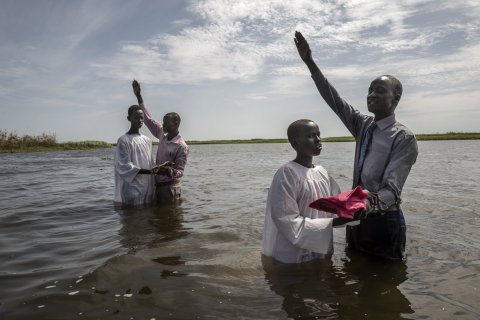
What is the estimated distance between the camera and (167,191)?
8.21 m

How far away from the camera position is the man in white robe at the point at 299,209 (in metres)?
3.87

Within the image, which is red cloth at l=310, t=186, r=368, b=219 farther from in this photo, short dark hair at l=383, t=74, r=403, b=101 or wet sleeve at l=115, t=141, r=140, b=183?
wet sleeve at l=115, t=141, r=140, b=183

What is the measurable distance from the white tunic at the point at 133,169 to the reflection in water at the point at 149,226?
0.26 meters

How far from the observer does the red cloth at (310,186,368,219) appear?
3383mm

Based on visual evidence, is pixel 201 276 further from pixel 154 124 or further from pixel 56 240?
pixel 154 124

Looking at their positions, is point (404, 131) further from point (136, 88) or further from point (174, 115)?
point (136, 88)

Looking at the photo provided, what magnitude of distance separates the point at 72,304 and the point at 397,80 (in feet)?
13.1

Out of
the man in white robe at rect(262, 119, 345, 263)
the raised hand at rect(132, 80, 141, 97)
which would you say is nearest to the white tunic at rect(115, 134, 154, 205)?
the raised hand at rect(132, 80, 141, 97)

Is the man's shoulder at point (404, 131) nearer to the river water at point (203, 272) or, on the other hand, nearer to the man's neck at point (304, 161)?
the man's neck at point (304, 161)

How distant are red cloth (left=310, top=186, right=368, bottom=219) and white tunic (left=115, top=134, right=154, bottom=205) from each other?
4.97 metres

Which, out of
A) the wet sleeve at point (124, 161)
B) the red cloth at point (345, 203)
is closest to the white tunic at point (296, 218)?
the red cloth at point (345, 203)

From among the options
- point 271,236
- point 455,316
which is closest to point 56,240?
point 271,236

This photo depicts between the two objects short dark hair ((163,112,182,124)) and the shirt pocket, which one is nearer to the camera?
the shirt pocket

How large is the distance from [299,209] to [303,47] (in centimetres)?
189
